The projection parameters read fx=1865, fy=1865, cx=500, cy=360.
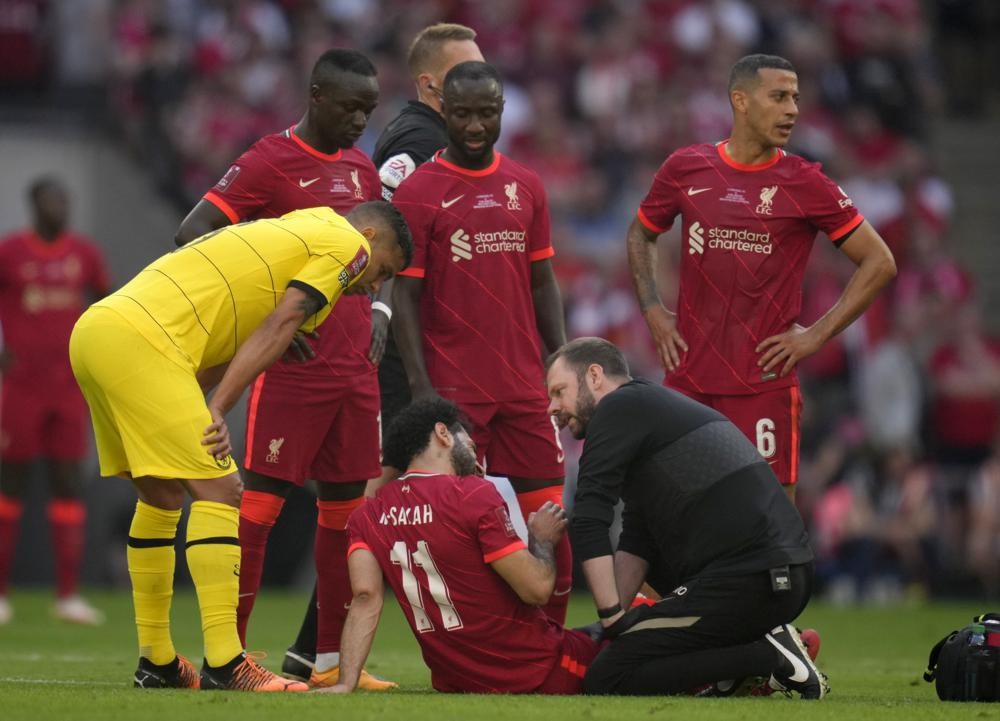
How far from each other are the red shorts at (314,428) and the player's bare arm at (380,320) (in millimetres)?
107

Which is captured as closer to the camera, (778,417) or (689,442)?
(689,442)

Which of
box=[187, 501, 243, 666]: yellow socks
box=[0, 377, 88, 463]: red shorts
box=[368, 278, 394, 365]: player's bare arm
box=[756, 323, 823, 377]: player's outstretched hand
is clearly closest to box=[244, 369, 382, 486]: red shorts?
box=[368, 278, 394, 365]: player's bare arm

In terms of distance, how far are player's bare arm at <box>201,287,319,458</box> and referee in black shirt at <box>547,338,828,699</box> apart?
4.33 ft

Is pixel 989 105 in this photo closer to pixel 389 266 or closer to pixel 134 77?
pixel 134 77

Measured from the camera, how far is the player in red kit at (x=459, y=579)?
7.66 metres

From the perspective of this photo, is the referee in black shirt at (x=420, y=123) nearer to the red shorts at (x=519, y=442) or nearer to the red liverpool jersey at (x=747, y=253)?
the red shorts at (x=519, y=442)

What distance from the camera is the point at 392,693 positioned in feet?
25.5

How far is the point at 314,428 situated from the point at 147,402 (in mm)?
1433

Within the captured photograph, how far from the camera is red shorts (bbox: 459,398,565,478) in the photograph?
30.2 ft

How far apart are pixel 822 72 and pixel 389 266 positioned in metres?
14.4

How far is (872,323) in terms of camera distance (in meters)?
18.0

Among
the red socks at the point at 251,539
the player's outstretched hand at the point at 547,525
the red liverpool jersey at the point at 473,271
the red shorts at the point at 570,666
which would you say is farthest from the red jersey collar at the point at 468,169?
the red shorts at the point at 570,666

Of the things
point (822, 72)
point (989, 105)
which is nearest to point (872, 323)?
point (822, 72)

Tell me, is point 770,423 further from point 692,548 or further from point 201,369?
point 201,369
